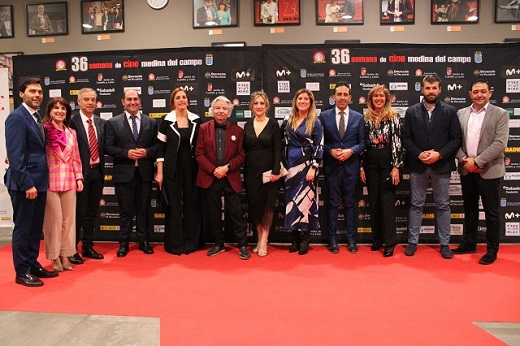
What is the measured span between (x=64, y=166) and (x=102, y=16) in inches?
154

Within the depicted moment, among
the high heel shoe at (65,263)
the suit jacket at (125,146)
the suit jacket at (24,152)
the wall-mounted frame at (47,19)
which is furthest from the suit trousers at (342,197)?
the wall-mounted frame at (47,19)

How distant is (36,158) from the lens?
352 centimetres

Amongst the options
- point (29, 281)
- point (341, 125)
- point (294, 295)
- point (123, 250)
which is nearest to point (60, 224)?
point (29, 281)

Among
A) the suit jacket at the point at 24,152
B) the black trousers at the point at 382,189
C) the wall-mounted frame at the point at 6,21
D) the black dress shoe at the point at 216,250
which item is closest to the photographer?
the suit jacket at the point at 24,152

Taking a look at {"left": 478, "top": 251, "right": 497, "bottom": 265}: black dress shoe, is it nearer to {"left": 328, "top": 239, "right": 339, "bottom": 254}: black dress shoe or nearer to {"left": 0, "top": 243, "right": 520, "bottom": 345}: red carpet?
{"left": 0, "top": 243, "right": 520, "bottom": 345}: red carpet

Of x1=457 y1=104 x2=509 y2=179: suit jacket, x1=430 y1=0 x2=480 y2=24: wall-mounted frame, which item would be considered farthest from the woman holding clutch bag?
x1=430 y1=0 x2=480 y2=24: wall-mounted frame

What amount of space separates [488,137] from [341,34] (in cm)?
309

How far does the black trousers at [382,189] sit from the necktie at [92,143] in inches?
113

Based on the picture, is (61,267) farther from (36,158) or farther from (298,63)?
(298,63)

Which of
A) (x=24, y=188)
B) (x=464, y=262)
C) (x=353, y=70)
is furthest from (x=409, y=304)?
(x=24, y=188)

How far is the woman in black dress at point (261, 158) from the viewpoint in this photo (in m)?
4.35

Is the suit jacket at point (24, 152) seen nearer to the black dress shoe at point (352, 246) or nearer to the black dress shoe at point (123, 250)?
the black dress shoe at point (123, 250)

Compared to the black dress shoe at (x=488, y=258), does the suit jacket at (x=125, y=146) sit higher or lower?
higher

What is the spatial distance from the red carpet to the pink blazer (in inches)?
33.1
